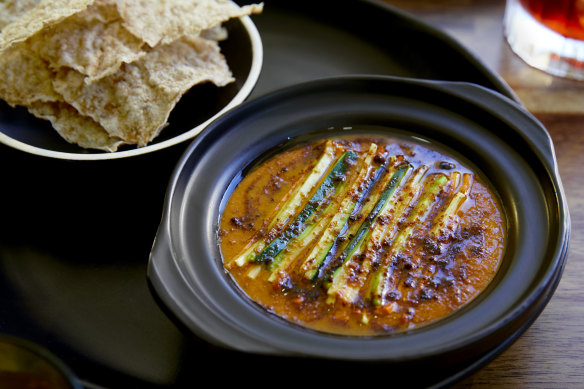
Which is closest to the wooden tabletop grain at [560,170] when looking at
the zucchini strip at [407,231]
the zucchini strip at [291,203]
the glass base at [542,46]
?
the glass base at [542,46]

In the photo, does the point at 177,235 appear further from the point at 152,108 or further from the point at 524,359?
the point at 524,359

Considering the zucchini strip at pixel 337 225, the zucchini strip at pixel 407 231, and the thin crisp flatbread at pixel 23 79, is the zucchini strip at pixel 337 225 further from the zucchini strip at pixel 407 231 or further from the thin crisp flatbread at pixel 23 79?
the thin crisp flatbread at pixel 23 79

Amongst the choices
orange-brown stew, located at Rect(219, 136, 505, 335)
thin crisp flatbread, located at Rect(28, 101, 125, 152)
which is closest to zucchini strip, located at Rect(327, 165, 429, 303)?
orange-brown stew, located at Rect(219, 136, 505, 335)

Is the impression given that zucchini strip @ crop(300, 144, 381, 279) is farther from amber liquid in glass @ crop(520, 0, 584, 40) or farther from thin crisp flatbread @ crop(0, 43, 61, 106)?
amber liquid in glass @ crop(520, 0, 584, 40)

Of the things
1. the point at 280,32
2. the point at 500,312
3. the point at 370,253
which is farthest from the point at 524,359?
the point at 280,32

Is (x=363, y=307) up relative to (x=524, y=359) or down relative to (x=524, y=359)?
up

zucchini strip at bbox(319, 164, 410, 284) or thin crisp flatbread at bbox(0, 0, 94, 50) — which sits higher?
thin crisp flatbread at bbox(0, 0, 94, 50)
